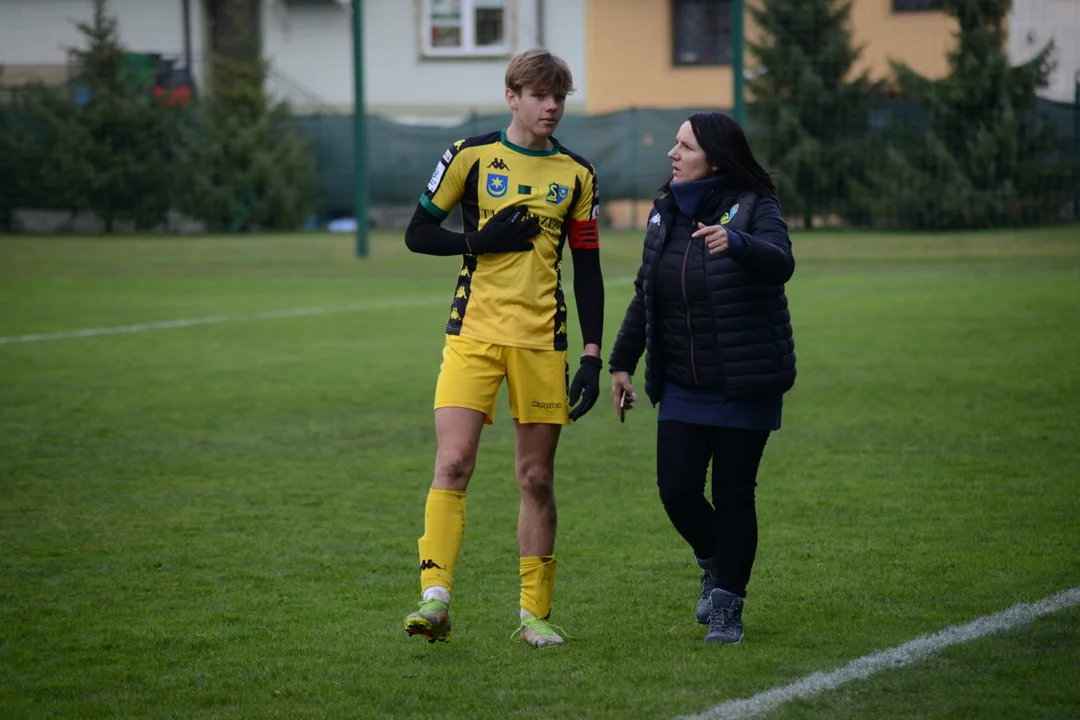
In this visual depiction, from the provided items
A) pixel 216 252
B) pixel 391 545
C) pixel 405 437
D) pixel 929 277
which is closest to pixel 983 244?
pixel 929 277

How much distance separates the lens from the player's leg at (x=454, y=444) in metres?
5.08

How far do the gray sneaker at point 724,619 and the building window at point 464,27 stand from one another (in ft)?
106

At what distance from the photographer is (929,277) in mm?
19844

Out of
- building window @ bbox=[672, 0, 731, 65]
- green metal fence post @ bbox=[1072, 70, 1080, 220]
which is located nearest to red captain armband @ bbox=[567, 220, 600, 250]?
green metal fence post @ bbox=[1072, 70, 1080, 220]

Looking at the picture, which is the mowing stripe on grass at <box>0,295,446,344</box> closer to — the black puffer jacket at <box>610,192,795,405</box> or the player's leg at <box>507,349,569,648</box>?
the player's leg at <box>507,349,569,648</box>

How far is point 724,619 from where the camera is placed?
502cm

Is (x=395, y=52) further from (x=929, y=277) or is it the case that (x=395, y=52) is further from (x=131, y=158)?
(x=929, y=277)

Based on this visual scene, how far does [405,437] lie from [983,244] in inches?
631

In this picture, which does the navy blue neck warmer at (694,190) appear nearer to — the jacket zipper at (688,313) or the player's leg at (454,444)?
the jacket zipper at (688,313)

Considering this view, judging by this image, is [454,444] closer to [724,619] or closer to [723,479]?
[723,479]

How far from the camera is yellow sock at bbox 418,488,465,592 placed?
5.05m

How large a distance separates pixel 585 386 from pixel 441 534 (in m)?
0.70

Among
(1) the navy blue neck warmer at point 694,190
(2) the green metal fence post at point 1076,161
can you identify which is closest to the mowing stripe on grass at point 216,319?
(2) the green metal fence post at point 1076,161

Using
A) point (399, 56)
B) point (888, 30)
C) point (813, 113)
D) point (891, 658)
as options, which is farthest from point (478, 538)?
point (399, 56)
